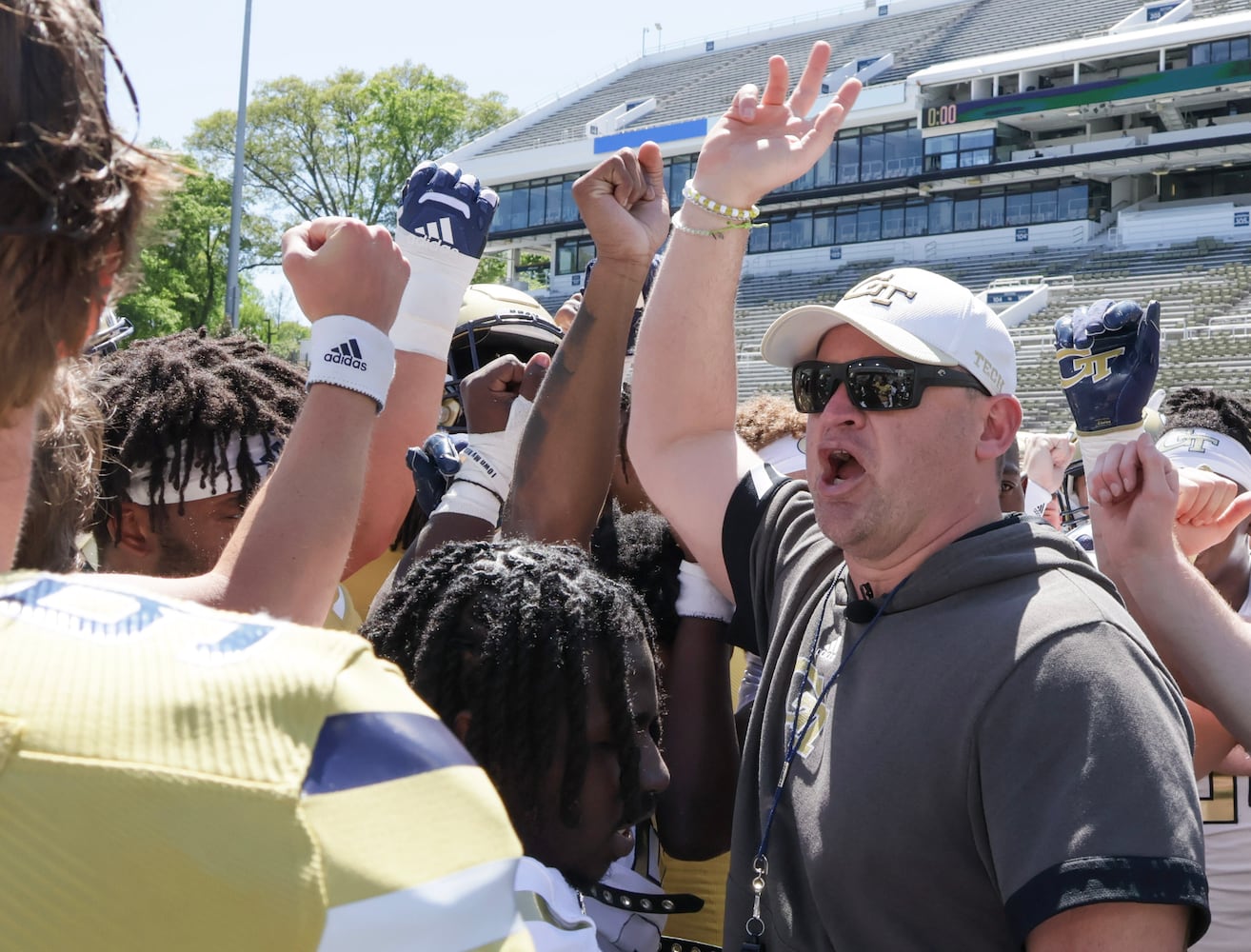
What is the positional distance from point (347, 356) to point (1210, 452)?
261 cm

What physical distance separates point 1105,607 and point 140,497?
1.84m

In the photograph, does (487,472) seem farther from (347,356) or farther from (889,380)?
(347,356)

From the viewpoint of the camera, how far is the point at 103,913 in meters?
0.71

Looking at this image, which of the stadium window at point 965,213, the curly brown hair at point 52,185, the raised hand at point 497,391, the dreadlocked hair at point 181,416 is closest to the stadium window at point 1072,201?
the stadium window at point 965,213

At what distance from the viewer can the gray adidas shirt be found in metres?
1.80

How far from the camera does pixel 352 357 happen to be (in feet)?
5.49

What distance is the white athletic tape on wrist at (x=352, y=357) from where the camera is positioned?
165cm

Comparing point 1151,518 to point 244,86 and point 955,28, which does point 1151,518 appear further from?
point 955,28

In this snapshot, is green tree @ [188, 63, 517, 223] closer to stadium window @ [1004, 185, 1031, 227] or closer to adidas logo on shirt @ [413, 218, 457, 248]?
stadium window @ [1004, 185, 1031, 227]

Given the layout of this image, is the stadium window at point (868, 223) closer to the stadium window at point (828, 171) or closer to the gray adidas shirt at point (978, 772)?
the stadium window at point (828, 171)

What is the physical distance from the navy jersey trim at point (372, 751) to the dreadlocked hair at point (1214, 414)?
128 inches

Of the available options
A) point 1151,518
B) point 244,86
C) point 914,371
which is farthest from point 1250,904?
point 244,86

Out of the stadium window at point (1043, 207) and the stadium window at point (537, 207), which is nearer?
the stadium window at point (1043, 207)

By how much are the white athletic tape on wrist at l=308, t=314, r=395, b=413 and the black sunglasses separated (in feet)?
3.44
